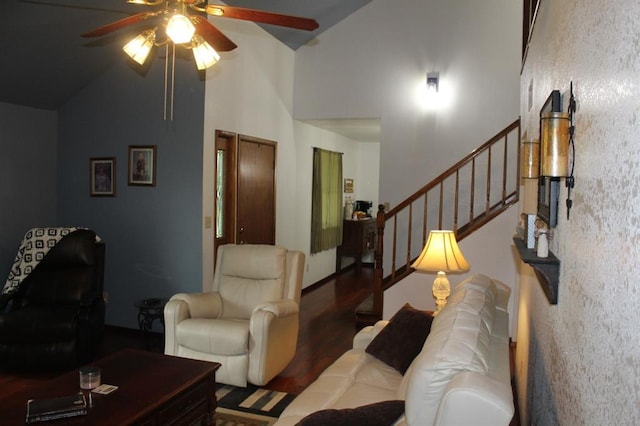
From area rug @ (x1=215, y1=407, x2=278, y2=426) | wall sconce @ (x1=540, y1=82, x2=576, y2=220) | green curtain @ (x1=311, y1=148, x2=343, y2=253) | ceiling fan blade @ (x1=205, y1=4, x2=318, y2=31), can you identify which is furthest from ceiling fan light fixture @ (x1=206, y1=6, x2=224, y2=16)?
green curtain @ (x1=311, y1=148, x2=343, y2=253)

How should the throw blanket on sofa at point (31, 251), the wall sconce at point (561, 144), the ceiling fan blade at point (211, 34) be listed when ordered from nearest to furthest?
the wall sconce at point (561, 144) → the ceiling fan blade at point (211, 34) → the throw blanket on sofa at point (31, 251)

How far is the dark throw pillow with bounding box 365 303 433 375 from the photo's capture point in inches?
109

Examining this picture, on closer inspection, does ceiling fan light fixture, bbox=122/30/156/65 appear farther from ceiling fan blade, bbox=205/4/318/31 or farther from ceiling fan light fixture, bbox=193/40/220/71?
ceiling fan blade, bbox=205/4/318/31

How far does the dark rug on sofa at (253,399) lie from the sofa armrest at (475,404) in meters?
1.95

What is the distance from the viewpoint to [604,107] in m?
1.13

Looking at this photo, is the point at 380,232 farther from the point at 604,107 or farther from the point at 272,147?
the point at 604,107

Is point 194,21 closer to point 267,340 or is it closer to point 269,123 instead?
point 267,340

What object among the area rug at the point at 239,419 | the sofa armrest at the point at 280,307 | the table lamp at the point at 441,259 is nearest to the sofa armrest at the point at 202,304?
the sofa armrest at the point at 280,307

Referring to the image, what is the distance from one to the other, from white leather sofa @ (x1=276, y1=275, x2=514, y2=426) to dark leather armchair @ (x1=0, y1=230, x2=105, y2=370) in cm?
217

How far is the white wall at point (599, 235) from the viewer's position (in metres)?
0.91

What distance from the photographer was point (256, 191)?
5.60 m

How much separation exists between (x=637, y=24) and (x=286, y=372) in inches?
138

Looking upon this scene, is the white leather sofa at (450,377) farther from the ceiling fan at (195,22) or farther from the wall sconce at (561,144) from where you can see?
the ceiling fan at (195,22)

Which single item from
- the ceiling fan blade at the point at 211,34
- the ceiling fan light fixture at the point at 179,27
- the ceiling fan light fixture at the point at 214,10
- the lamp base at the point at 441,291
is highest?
the ceiling fan light fixture at the point at 214,10
